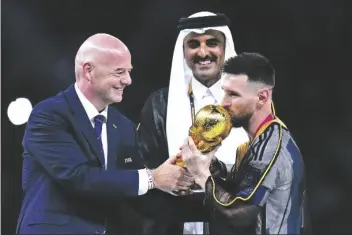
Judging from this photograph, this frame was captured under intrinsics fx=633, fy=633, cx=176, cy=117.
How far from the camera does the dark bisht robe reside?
242 centimetres

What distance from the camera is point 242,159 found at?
2301 mm

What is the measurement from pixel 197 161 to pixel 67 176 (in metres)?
0.46

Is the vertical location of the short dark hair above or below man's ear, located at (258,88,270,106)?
above

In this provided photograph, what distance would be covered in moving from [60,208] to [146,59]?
2.30 feet

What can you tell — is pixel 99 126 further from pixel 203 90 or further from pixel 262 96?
pixel 262 96

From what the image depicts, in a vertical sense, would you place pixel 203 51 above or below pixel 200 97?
above

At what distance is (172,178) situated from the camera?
2295mm

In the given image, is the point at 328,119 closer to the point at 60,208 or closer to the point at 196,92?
the point at 196,92

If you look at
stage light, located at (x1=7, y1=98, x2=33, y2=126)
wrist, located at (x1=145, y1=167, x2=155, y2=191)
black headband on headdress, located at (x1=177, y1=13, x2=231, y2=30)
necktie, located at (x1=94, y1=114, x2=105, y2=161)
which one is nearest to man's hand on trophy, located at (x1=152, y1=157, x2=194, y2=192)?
wrist, located at (x1=145, y1=167, x2=155, y2=191)

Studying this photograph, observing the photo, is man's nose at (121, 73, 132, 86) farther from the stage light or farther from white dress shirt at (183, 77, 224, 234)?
the stage light

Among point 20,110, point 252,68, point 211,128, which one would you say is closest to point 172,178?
point 211,128

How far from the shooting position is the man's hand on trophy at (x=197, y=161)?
225 centimetres

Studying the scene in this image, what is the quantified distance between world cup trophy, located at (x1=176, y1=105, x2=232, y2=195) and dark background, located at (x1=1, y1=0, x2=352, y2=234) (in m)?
0.34

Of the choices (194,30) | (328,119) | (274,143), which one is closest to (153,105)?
(194,30)
